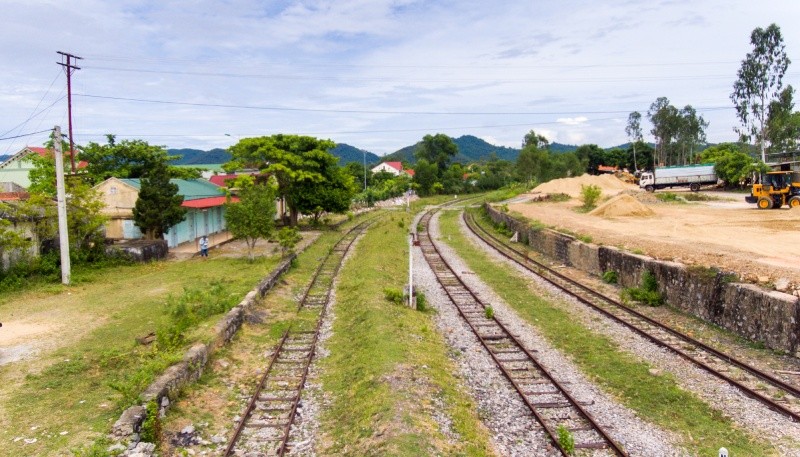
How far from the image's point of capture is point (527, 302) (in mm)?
17406

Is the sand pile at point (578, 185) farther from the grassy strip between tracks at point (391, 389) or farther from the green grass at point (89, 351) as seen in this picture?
the grassy strip between tracks at point (391, 389)

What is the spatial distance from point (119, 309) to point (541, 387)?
12448 mm

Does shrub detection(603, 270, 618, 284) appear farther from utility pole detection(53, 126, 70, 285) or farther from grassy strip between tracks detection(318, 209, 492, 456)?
utility pole detection(53, 126, 70, 285)

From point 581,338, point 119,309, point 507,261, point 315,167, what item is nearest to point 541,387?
point 581,338

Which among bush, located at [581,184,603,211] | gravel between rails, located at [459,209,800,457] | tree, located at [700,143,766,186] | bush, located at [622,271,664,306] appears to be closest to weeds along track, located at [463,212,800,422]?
gravel between rails, located at [459,209,800,457]

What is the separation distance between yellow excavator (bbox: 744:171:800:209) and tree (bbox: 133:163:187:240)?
32.0 meters

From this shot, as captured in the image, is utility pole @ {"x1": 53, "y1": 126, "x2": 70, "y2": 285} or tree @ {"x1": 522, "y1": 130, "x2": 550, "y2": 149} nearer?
utility pole @ {"x1": 53, "y1": 126, "x2": 70, "y2": 285}

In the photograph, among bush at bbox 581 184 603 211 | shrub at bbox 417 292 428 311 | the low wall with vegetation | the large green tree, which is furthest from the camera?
bush at bbox 581 184 603 211

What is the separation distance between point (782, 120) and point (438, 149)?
59844 mm

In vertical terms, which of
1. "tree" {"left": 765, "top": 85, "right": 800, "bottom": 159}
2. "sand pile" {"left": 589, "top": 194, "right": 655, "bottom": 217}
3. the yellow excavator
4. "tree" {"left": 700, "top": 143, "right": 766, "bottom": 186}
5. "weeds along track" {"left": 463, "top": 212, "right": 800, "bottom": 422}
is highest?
"tree" {"left": 765, "top": 85, "right": 800, "bottom": 159}

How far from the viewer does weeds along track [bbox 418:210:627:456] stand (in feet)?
27.3

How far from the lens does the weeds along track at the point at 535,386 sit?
8336 mm

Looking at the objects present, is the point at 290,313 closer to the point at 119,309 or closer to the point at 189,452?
the point at 119,309

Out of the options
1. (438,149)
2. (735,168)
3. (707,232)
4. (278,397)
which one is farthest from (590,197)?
(438,149)
